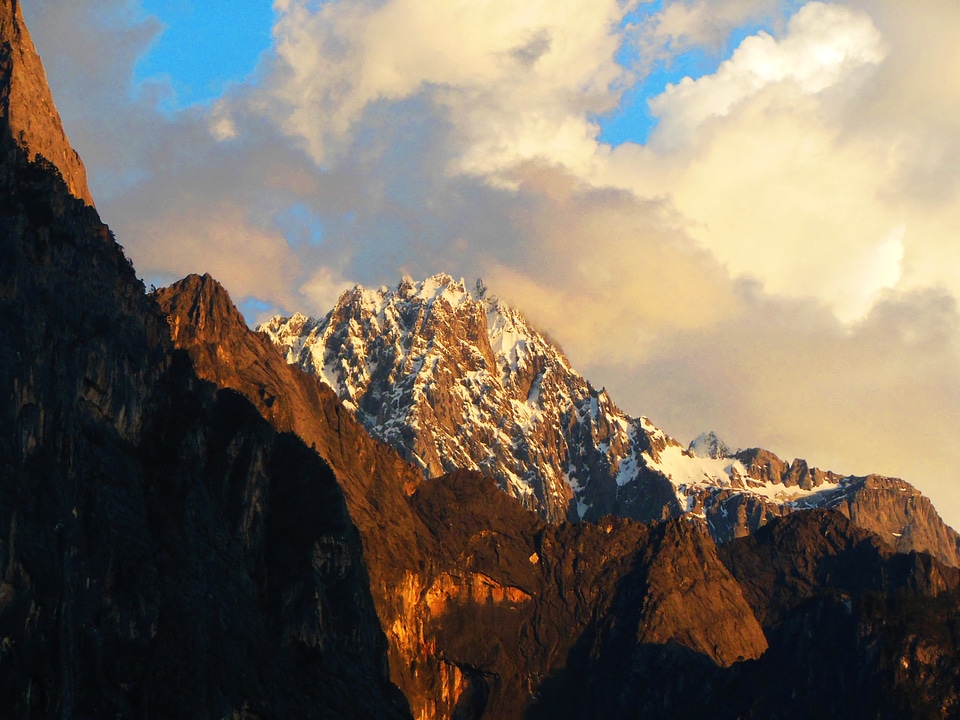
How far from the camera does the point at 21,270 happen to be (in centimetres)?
19875

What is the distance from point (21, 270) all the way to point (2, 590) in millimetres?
41680

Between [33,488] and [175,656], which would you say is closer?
[33,488]

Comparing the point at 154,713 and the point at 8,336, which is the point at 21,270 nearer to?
the point at 8,336

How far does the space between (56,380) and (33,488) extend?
1586cm

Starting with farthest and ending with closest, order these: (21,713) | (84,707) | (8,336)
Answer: (8,336) → (84,707) → (21,713)

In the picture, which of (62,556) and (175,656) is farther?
(175,656)

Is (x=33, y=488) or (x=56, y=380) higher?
(x=56, y=380)

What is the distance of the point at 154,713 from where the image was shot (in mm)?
186125

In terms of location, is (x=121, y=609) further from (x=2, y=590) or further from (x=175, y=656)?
(x=2, y=590)

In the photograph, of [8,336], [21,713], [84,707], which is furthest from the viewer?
[8,336]

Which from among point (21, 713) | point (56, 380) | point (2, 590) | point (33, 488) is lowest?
point (21, 713)

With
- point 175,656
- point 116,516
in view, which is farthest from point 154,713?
point 116,516

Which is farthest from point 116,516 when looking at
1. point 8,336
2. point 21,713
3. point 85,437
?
point 21,713

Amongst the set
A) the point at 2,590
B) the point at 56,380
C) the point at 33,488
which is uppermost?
the point at 56,380
